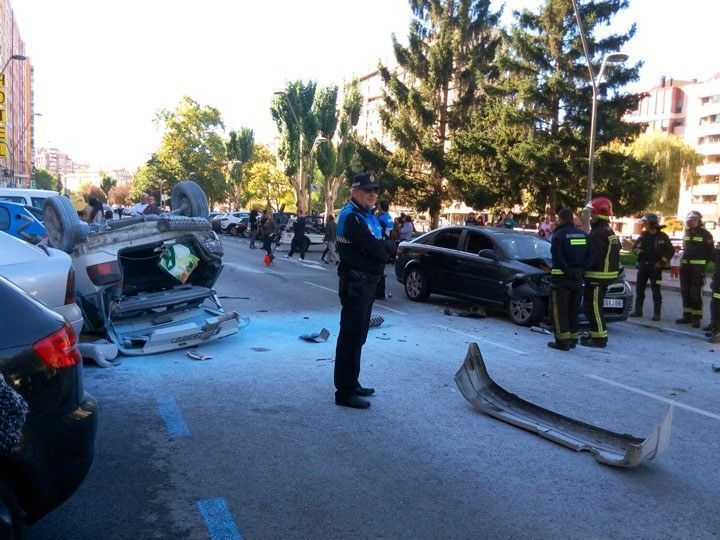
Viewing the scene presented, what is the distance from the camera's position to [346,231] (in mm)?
5379

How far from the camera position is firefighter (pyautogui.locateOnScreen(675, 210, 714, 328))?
10695mm

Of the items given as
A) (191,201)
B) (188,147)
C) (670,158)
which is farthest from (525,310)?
(188,147)

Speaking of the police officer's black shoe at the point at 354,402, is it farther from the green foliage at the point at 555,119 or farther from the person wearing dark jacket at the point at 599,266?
the green foliage at the point at 555,119

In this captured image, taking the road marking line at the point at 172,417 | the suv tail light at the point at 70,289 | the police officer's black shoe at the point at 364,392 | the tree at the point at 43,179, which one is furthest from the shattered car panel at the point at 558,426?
the tree at the point at 43,179

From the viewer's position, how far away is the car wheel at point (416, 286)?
1211 cm

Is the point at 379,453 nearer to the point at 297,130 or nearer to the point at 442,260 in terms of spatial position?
the point at 442,260

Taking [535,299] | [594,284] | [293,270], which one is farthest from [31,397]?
[293,270]

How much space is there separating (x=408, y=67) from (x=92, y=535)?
3401cm

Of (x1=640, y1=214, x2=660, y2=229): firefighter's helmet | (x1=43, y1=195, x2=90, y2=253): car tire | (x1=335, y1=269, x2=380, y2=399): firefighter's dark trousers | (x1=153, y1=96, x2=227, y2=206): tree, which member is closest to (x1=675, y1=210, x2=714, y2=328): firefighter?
(x1=640, y1=214, x2=660, y2=229): firefighter's helmet

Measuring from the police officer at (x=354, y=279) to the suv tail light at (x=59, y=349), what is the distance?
8.67 feet

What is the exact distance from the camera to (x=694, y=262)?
10.9 metres

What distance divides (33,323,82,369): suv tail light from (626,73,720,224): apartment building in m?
93.6

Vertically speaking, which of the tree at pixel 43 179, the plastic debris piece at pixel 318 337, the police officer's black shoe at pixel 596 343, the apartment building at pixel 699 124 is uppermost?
the apartment building at pixel 699 124

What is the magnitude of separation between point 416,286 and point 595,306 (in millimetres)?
4159
